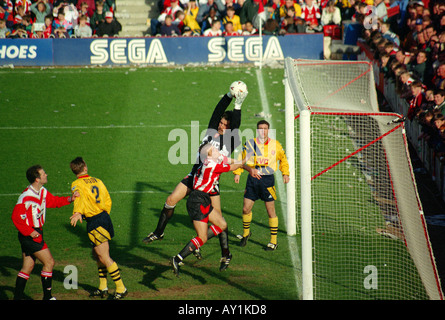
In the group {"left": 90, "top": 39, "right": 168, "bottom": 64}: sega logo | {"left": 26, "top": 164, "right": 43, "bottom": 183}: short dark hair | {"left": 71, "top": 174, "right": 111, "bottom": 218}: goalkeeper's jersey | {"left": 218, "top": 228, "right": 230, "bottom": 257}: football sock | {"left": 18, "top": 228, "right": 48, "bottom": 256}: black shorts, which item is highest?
{"left": 90, "top": 39, "right": 168, "bottom": 64}: sega logo

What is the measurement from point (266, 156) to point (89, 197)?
9.85 ft

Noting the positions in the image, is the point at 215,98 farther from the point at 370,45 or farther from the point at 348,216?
the point at 348,216

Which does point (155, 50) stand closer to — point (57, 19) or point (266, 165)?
point (57, 19)

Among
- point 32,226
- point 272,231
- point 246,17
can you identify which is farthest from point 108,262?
point 246,17

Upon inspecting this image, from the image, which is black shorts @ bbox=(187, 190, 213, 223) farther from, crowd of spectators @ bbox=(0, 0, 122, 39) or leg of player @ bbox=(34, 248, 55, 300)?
crowd of spectators @ bbox=(0, 0, 122, 39)

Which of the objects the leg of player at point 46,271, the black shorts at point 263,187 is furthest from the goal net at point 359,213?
the leg of player at point 46,271

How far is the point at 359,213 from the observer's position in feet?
33.4

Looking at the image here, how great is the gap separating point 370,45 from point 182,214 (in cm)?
1031

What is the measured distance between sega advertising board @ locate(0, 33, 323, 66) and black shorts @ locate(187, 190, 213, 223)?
13.6 meters

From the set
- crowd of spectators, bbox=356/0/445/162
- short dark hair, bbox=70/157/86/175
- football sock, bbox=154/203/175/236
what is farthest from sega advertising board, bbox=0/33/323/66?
short dark hair, bbox=70/157/86/175

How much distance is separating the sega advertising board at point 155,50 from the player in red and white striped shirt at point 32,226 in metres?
14.3

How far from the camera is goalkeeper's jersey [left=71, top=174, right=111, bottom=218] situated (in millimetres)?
7395

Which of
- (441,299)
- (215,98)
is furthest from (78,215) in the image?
(215,98)

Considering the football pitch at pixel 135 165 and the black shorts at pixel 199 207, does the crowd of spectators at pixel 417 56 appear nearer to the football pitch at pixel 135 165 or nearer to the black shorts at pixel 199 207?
the football pitch at pixel 135 165
